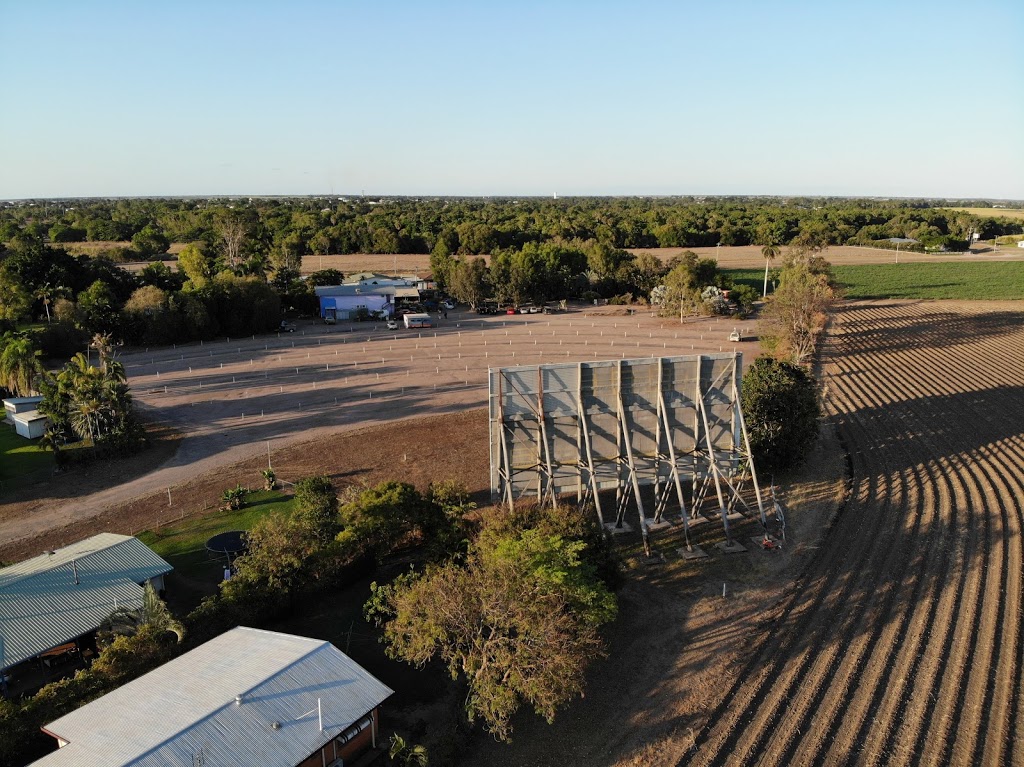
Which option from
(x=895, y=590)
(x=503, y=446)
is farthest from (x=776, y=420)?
(x=503, y=446)

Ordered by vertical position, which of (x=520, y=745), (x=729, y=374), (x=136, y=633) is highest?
(x=729, y=374)

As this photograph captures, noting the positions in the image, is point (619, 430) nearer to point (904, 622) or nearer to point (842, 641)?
point (842, 641)

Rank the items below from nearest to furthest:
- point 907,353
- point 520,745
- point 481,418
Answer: point 520,745 < point 481,418 < point 907,353

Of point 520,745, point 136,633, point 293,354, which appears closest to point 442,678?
point 520,745

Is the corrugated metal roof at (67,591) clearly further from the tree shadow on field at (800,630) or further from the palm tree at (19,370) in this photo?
the palm tree at (19,370)

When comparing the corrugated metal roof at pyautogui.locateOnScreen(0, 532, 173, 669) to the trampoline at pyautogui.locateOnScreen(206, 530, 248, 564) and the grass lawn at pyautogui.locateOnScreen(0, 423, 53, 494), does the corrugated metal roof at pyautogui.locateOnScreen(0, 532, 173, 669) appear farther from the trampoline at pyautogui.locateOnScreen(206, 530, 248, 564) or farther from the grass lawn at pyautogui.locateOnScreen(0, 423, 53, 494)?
the grass lawn at pyautogui.locateOnScreen(0, 423, 53, 494)

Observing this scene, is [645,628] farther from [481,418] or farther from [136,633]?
[481,418]
